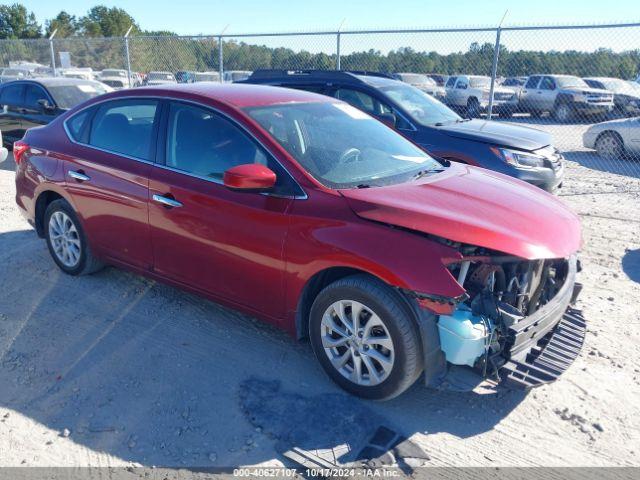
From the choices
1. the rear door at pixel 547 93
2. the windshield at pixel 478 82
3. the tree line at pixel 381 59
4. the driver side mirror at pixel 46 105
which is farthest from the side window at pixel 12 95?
the rear door at pixel 547 93

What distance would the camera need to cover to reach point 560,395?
347 cm

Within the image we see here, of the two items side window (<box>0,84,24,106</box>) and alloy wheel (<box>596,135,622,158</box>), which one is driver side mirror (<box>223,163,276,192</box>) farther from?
alloy wheel (<box>596,135,622,158</box>)

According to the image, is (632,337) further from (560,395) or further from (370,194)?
(370,194)

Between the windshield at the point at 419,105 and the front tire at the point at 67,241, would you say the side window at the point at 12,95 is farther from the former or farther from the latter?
the windshield at the point at 419,105

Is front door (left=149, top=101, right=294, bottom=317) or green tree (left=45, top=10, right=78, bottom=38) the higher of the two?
green tree (left=45, top=10, right=78, bottom=38)

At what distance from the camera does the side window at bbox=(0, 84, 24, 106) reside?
10.8 metres

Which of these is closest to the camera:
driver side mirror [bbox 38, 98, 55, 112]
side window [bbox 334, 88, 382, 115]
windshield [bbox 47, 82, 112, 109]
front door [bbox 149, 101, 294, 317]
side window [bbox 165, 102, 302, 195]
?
front door [bbox 149, 101, 294, 317]

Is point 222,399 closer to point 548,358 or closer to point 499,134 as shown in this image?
point 548,358

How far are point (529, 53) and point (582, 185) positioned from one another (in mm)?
7244

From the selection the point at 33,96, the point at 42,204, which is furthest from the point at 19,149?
the point at 33,96

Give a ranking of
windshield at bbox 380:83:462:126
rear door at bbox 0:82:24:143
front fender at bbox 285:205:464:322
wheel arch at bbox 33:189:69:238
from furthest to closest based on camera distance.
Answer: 1. rear door at bbox 0:82:24:143
2. windshield at bbox 380:83:462:126
3. wheel arch at bbox 33:189:69:238
4. front fender at bbox 285:205:464:322

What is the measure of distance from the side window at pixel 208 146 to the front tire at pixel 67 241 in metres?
1.36

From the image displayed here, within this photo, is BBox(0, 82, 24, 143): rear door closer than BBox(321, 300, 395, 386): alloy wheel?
No

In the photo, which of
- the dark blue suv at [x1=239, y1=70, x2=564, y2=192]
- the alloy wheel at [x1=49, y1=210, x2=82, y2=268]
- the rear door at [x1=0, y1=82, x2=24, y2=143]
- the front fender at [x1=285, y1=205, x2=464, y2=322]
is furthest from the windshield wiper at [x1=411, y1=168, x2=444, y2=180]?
the rear door at [x1=0, y1=82, x2=24, y2=143]
